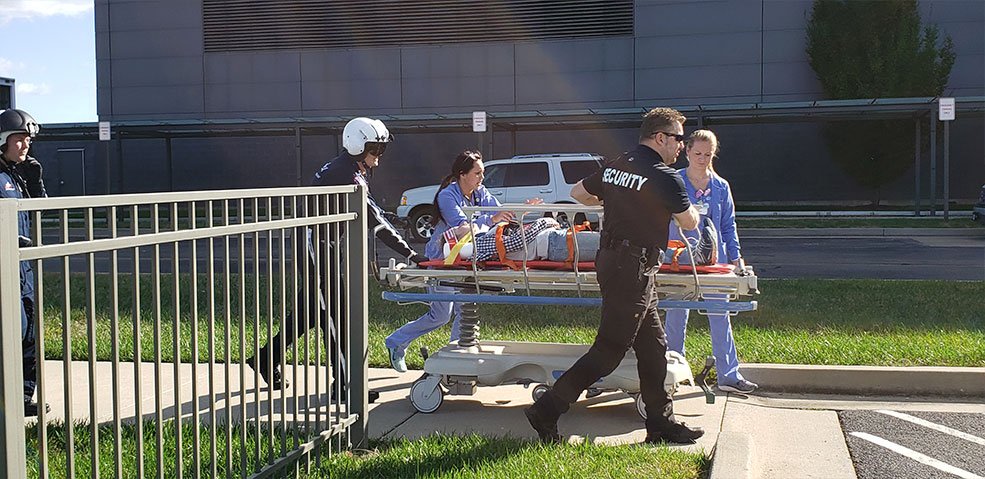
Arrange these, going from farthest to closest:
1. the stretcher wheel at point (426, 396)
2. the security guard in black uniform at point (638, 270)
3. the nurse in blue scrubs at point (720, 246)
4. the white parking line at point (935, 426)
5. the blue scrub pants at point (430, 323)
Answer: the blue scrub pants at point (430, 323), the nurse in blue scrubs at point (720, 246), the stretcher wheel at point (426, 396), the white parking line at point (935, 426), the security guard in black uniform at point (638, 270)

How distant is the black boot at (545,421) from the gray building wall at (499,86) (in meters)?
24.8

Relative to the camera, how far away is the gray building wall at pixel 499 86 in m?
29.6

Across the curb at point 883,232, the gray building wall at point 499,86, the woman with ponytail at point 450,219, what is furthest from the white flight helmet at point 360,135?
the gray building wall at point 499,86

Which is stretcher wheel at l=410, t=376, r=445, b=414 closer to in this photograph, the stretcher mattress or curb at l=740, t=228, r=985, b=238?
the stretcher mattress

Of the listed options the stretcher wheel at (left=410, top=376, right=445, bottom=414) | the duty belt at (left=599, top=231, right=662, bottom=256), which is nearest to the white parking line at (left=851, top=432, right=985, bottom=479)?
the duty belt at (left=599, top=231, right=662, bottom=256)

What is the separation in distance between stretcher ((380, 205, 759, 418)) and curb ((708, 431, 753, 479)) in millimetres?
840

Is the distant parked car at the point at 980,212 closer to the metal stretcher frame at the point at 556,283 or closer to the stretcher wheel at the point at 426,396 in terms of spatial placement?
the metal stretcher frame at the point at 556,283

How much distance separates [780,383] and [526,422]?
1910mm

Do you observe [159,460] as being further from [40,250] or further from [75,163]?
[75,163]

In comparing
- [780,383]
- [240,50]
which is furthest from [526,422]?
[240,50]

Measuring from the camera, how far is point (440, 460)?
4.72 m

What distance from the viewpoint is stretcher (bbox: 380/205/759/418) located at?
5.74 metres

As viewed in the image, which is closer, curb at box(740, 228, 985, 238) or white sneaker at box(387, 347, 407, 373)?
white sneaker at box(387, 347, 407, 373)

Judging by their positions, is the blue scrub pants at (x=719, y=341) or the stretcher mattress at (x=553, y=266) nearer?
the stretcher mattress at (x=553, y=266)
